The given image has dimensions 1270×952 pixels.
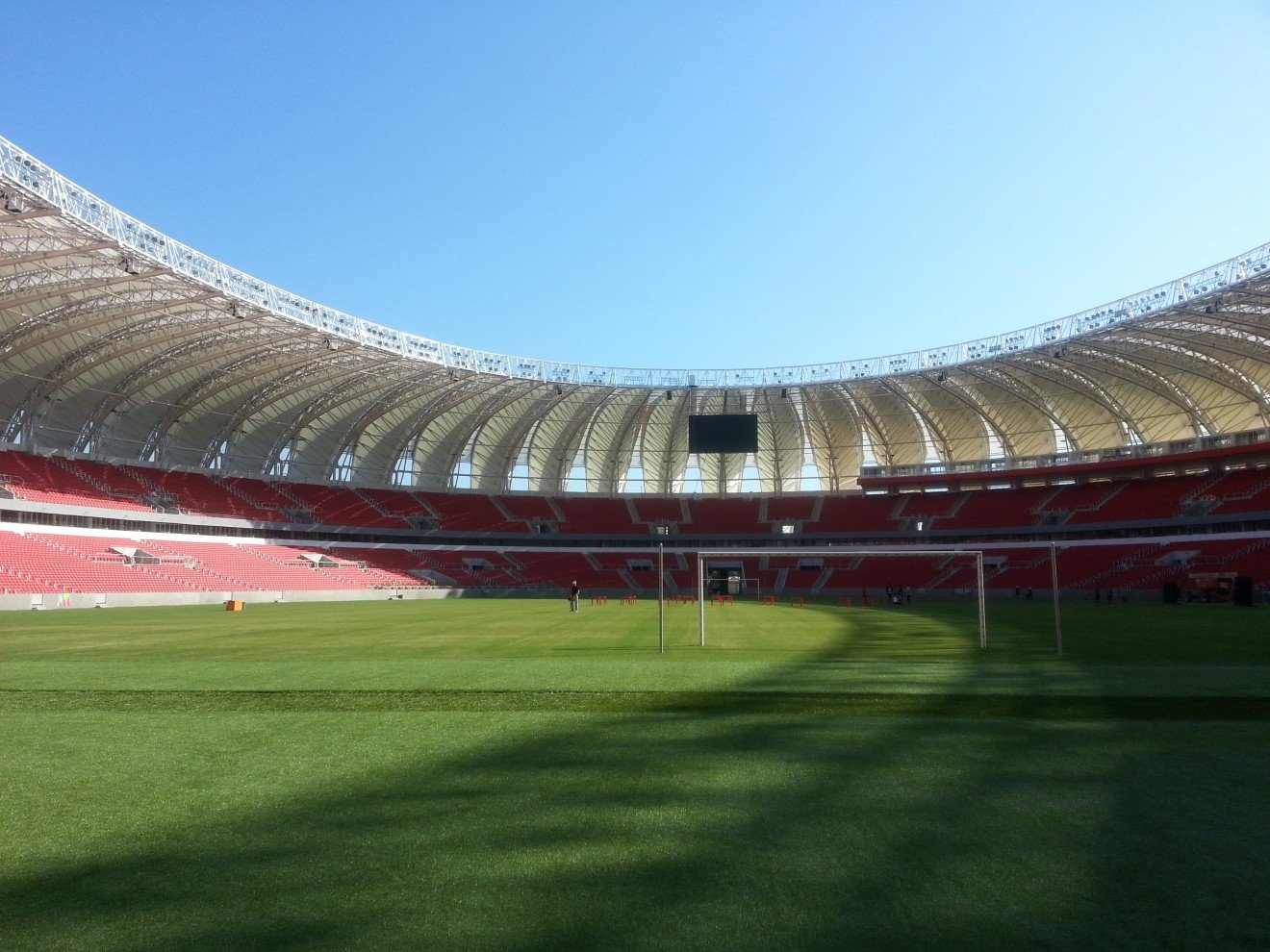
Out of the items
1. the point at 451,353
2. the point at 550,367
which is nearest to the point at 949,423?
the point at 550,367

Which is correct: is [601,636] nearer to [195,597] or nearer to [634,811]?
[634,811]

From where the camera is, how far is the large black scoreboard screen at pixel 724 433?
55438 mm

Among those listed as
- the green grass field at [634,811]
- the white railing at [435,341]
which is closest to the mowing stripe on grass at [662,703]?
the green grass field at [634,811]

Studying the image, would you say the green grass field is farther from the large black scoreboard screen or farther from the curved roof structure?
the large black scoreboard screen

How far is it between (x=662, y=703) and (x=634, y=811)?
198 inches

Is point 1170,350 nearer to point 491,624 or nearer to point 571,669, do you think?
point 491,624

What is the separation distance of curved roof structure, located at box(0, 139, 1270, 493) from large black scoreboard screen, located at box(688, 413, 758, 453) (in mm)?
3454

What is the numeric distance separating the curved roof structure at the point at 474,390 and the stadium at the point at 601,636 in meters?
0.33

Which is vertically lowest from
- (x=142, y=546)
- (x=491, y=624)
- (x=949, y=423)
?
(x=491, y=624)

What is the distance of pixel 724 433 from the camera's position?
55.8 meters

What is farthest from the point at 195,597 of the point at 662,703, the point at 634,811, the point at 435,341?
the point at 634,811

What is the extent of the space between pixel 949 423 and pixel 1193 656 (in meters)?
49.6

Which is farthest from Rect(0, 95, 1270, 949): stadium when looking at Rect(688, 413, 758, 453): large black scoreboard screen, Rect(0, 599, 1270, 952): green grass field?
Rect(688, 413, 758, 453): large black scoreboard screen

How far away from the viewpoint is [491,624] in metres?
28.7
